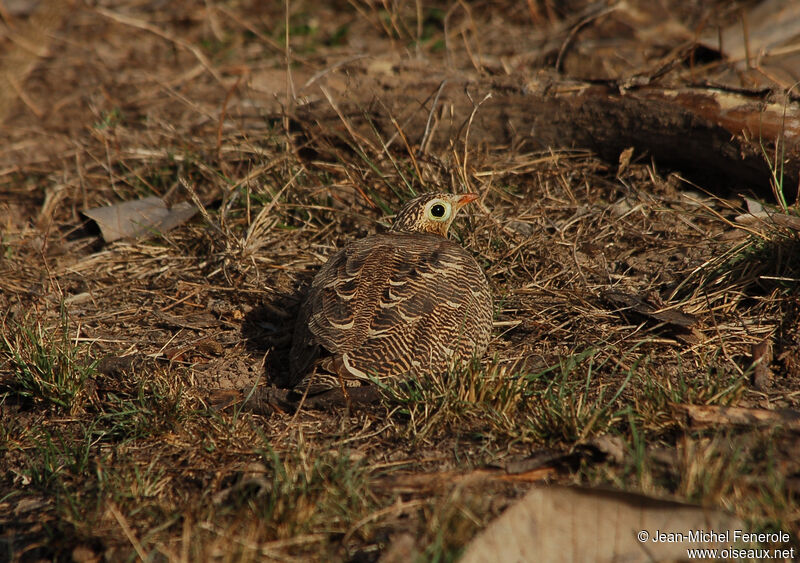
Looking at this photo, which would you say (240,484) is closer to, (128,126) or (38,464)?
(38,464)

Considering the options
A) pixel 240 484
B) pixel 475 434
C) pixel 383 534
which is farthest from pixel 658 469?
pixel 240 484

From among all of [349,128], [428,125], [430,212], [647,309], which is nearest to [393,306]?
[430,212]

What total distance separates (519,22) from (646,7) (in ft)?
5.68

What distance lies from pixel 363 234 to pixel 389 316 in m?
1.97

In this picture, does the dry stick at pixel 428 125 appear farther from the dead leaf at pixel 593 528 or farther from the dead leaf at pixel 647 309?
the dead leaf at pixel 593 528

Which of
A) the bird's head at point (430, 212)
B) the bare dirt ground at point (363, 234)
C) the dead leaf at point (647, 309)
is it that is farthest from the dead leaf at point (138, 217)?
the dead leaf at point (647, 309)

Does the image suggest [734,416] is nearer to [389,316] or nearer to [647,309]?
[647,309]

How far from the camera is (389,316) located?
4.14 m

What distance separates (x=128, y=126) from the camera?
316 inches

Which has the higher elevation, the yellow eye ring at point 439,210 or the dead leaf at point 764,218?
the dead leaf at point 764,218

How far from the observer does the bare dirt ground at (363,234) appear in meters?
3.24

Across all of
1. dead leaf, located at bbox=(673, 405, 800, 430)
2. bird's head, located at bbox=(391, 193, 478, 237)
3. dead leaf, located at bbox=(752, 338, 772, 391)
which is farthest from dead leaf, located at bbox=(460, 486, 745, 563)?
bird's head, located at bbox=(391, 193, 478, 237)

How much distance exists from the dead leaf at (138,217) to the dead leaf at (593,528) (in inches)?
167

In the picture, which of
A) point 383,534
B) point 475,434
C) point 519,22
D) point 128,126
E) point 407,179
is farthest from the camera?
point 519,22
